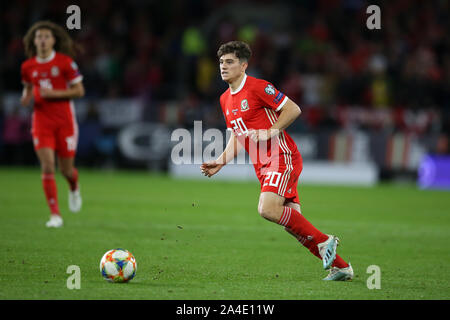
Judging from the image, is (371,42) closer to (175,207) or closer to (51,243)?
(175,207)

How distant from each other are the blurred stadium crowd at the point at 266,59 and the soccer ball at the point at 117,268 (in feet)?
43.3

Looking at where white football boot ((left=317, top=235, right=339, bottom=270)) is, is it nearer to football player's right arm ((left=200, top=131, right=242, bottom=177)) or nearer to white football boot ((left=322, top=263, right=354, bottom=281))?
white football boot ((left=322, top=263, right=354, bottom=281))

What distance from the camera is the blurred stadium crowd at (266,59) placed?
65.0ft

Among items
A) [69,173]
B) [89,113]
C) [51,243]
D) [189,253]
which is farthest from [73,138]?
[89,113]

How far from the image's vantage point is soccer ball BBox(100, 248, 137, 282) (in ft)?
19.8

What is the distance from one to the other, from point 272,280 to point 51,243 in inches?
116

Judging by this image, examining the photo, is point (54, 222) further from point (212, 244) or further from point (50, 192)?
point (212, 244)

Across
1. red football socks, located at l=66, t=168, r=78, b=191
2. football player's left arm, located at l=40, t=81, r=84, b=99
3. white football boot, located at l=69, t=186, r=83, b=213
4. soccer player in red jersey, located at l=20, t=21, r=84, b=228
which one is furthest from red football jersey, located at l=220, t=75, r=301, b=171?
white football boot, located at l=69, t=186, r=83, b=213

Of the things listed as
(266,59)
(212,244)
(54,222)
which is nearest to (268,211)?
(212,244)

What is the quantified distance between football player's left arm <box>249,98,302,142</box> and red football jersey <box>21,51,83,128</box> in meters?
4.15

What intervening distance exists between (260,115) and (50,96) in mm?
3922

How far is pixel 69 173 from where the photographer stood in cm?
1024

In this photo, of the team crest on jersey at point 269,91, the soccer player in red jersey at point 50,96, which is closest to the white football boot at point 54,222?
the soccer player in red jersey at point 50,96

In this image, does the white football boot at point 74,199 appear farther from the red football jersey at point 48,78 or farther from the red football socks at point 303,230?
the red football socks at point 303,230
